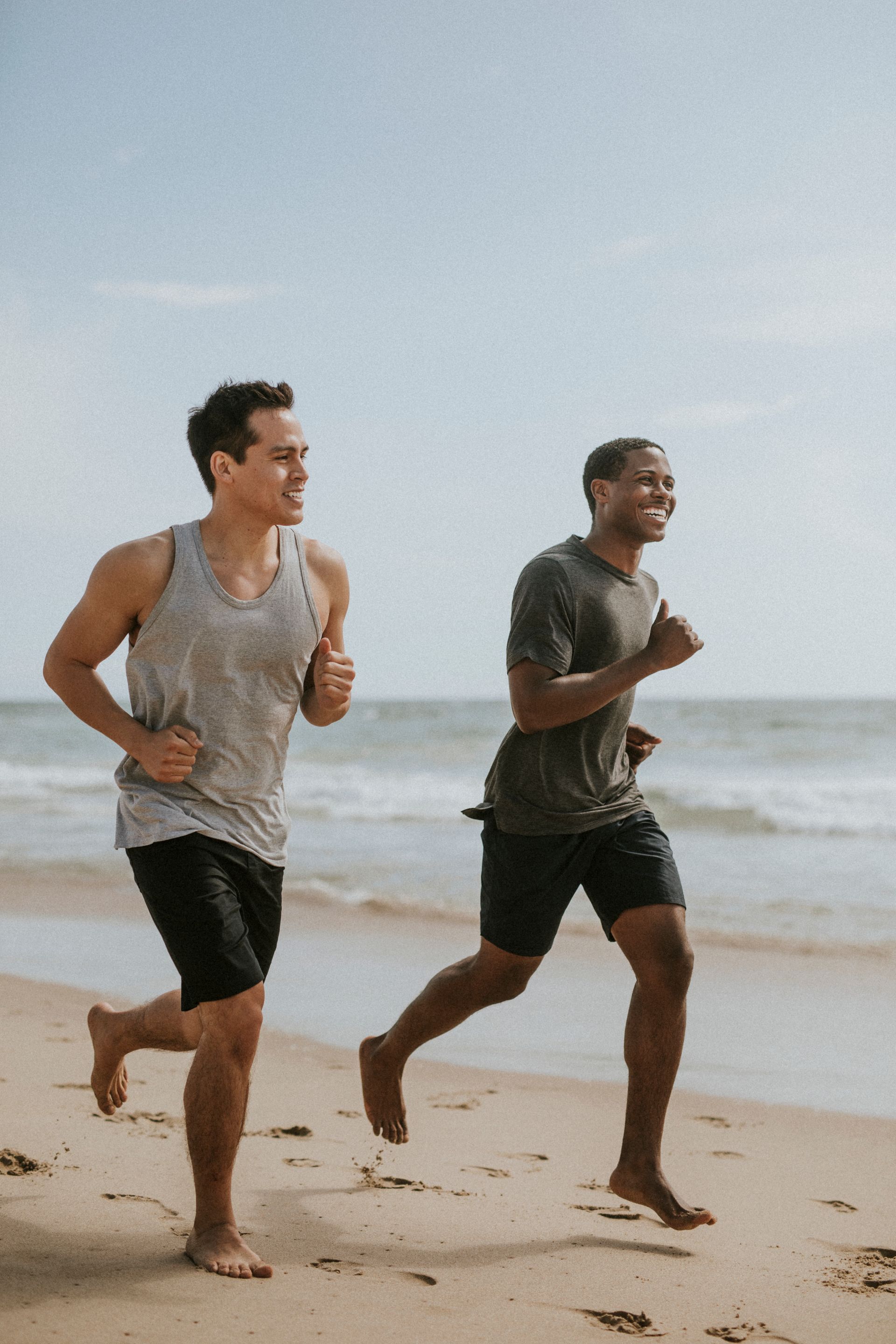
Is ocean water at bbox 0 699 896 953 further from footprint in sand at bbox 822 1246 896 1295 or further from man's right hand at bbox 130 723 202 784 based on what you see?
man's right hand at bbox 130 723 202 784

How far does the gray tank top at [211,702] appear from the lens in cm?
288

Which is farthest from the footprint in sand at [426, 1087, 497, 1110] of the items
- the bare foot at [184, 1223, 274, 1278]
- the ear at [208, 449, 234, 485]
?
the ear at [208, 449, 234, 485]

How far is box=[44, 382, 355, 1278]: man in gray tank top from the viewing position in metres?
2.74

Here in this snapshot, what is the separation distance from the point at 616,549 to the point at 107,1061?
1999mm

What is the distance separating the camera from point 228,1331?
7.76 feet

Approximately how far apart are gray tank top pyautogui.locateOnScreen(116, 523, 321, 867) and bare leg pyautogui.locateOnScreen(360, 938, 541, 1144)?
2.34 ft

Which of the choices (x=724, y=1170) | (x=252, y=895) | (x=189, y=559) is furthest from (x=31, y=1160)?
(x=724, y=1170)

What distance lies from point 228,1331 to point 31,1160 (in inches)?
50.3

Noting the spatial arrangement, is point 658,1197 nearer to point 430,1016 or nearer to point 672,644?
point 430,1016

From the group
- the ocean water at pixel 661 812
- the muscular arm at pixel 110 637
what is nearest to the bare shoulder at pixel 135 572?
the muscular arm at pixel 110 637

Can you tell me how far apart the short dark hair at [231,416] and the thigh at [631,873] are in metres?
1.41

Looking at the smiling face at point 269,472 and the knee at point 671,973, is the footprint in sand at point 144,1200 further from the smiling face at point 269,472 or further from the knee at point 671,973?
the smiling face at point 269,472

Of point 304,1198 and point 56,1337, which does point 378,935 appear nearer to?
point 304,1198

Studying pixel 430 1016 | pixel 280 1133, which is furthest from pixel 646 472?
pixel 280 1133
